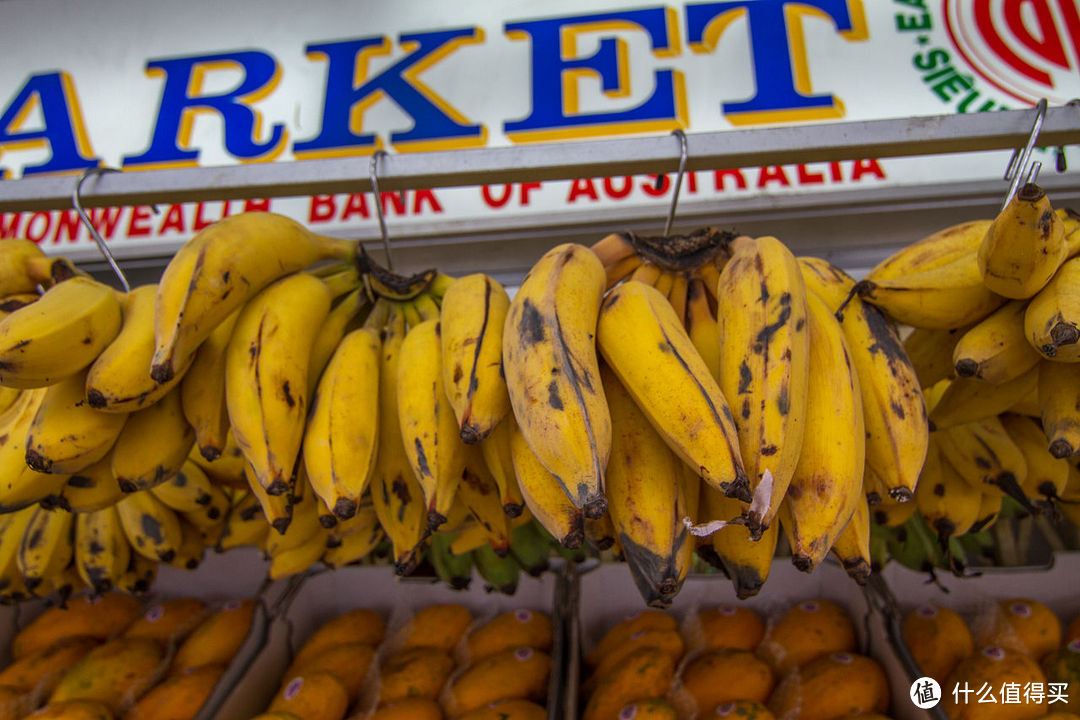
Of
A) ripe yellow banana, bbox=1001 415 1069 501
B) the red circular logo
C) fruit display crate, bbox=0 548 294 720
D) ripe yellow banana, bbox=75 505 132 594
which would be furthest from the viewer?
the red circular logo

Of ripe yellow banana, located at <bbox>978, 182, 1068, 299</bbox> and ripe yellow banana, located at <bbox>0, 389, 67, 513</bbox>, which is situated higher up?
ripe yellow banana, located at <bbox>978, 182, 1068, 299</bbox>

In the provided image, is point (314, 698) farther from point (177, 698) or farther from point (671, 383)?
point (671, 383)

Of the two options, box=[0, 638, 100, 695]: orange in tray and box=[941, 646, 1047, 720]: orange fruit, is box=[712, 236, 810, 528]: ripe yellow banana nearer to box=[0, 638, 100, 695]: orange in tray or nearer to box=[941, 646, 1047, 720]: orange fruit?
box=[941, 646, 1047, 720]: orange fruit

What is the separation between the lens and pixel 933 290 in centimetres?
80

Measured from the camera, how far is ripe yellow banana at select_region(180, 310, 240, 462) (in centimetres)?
81

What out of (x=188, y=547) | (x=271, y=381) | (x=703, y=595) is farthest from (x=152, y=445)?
(x=703, y=595)

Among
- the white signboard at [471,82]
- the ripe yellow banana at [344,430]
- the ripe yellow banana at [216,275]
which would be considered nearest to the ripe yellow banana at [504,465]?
the ripe yellow banana at [344,430]

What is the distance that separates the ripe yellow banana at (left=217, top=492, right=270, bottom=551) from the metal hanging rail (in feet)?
Result: 2.09

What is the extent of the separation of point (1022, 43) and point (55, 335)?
2518 mm

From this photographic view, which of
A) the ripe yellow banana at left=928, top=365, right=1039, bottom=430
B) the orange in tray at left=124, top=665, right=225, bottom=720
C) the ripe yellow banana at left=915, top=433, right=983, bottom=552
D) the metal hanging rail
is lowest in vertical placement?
the orange in tray at left=124, top=665, right=225, bottom=720

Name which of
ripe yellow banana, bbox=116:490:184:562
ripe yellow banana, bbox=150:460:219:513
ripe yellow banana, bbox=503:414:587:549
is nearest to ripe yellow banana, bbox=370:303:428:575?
ripe yellow banana, bbox=503:414:587:549

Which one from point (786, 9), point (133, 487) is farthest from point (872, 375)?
point (786, 9)

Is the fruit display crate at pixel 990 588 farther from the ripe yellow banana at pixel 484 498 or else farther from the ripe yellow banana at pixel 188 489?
the ripe yellow banana at pixel 188 489

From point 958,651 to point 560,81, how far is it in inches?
72.9
